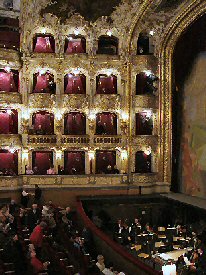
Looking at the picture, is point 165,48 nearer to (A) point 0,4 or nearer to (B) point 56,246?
(A) point 0,4

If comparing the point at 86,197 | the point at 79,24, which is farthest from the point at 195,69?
the point at 86,197

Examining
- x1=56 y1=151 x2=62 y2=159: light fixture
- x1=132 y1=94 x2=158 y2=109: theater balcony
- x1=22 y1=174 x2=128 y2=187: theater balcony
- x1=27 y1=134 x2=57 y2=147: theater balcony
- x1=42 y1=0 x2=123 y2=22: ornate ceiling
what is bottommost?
x1=22 y1=174 x2=128 y2=187: theater balcony

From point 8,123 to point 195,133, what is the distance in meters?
11.5

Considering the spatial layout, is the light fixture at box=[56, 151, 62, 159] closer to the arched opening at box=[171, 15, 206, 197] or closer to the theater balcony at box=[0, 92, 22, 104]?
the theater balcony at box=[0, 92, 22, 104]

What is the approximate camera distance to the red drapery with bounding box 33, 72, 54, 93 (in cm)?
2761

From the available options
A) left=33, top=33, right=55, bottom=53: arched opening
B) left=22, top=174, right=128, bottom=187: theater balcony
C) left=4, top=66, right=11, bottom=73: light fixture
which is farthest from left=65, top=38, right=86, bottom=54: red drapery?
left=22, top=174, right=128, bottom=187: theater balcony

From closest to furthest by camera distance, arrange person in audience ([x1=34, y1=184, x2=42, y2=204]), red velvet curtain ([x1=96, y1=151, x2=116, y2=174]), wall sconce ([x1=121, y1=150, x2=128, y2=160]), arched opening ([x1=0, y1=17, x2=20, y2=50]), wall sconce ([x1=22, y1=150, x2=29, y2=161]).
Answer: person in audience ([x1=34, y1=184, x2=42, y2=204]) → wall sconce ([x1=22, y1=150, x2=29, y2=161]) → arched opening ([x1=0, y1=17, x2=20, y2=50]) → wall sconce ([x1=121, y1=150, x2=128, y2=160]) → red velvet curtain ([x1=96, y1=151, x2=116, y2=174])

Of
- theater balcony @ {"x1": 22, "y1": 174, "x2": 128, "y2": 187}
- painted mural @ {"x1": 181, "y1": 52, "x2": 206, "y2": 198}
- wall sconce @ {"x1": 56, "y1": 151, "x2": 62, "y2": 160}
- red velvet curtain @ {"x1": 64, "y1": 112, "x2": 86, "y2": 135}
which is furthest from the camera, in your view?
red velvet curtain @ {"x1": 64, "y1": 112, "x2": 86, "y2": 135}

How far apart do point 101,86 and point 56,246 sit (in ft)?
50.3

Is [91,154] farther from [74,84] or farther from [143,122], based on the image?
[74,84]

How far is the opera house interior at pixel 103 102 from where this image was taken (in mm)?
25406

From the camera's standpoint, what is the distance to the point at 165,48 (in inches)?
1078

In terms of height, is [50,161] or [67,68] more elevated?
[67,68]

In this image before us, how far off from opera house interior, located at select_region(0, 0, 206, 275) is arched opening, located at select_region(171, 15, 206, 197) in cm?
6
